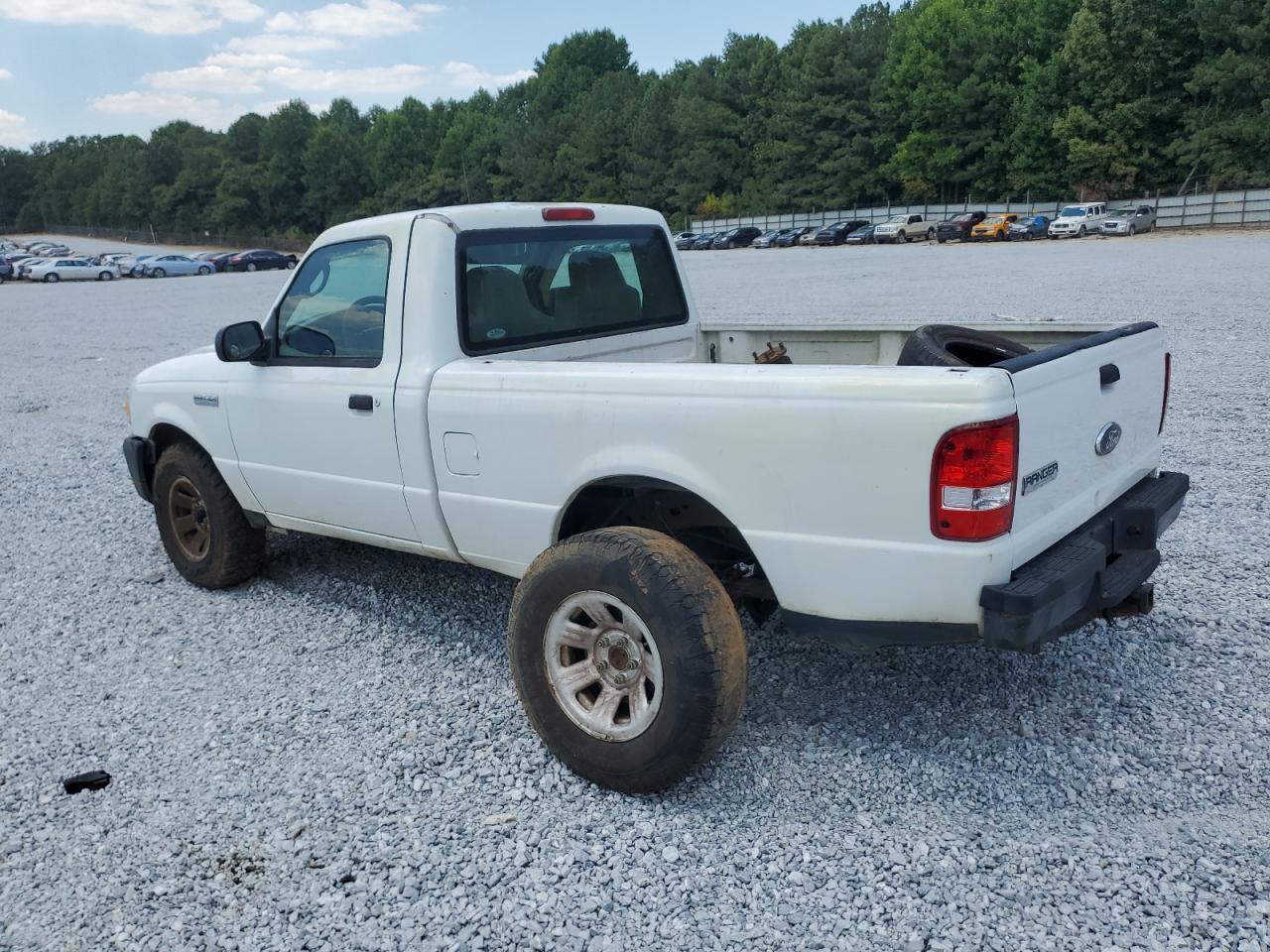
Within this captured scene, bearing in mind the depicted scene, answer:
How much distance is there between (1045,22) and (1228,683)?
6765 cm

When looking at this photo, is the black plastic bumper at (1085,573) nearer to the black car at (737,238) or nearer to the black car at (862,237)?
the black car at (862,237)

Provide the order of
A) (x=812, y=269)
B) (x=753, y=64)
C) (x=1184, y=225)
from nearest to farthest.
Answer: (x=812, y=269)
(x=1184, y=225)
(x=753, y=64)

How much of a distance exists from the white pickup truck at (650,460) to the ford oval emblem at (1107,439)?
0.04 ft

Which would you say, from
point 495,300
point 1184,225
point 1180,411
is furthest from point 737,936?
point 1184,225

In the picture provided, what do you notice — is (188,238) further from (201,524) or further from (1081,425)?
(1081,425)

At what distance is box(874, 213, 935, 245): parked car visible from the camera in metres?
48.3

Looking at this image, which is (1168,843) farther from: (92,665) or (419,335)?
(92,665)

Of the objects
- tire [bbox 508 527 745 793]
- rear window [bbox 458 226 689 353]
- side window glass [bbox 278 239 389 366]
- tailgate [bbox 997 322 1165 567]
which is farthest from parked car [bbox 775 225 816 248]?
tire [bbox 508 527 745 793]

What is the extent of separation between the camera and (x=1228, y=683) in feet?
12.7

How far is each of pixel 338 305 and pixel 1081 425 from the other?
3.10m

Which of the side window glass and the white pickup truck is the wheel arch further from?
the side window glass

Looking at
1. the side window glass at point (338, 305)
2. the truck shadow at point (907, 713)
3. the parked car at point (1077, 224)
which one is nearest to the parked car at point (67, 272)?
the parked car at point (1077, 224)

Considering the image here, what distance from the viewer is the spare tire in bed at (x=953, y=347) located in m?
3.72

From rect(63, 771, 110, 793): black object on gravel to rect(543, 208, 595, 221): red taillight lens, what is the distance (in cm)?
282
